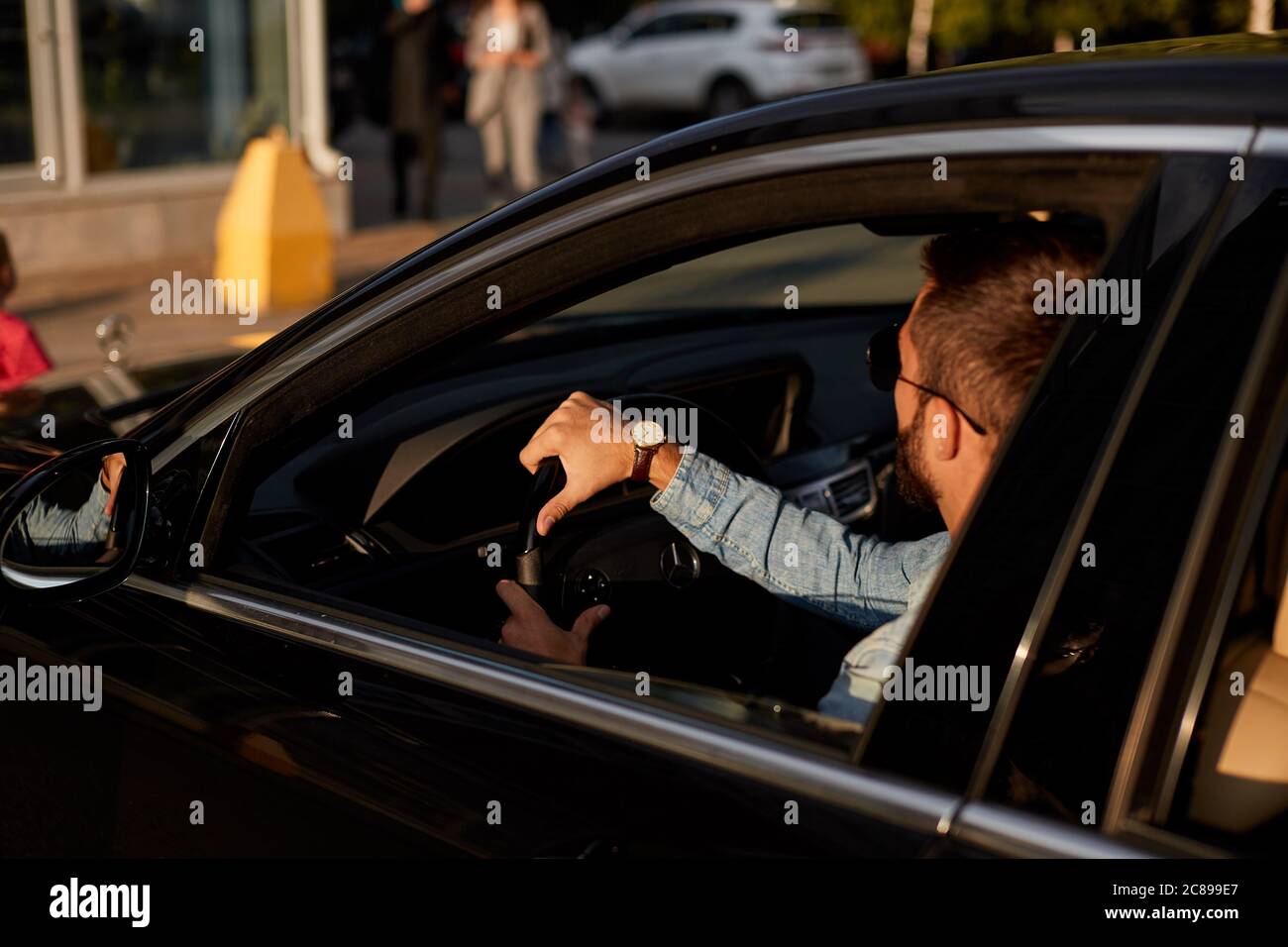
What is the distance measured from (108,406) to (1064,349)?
233 centimetres

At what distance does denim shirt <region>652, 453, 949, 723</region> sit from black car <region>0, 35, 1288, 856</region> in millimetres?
119

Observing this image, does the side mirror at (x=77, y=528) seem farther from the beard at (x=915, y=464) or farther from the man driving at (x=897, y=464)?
the beard at (x=915, y=464)

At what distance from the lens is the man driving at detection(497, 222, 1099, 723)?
1.74 metres

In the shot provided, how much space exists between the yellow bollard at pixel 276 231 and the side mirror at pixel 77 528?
7937 millimetres

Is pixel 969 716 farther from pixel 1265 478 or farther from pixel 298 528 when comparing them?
pixel 298 528

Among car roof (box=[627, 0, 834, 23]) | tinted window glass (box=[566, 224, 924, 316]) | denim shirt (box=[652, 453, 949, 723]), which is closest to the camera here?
denim shirt (box=[652, 453, 949, 723])

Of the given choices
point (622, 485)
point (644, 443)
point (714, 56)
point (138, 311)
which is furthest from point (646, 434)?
point (714, 56)

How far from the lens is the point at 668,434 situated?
255 centimetres

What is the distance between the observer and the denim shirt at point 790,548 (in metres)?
2.26

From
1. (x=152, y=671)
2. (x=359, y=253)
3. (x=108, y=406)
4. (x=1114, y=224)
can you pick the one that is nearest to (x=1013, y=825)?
(x=1114, y=224)

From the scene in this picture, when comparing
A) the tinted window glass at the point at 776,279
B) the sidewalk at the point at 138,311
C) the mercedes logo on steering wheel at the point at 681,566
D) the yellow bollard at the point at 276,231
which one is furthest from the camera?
the yellow bollard at the point at 276,231

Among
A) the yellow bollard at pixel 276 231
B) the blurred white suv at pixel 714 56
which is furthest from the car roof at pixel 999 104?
the blurred white suv at pixel 714 56

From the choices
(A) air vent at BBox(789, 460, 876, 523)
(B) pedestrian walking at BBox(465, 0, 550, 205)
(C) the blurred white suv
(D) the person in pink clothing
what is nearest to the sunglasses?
(A) air vent at BBox(789, 460, 876, 523)

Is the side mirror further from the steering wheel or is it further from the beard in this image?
the beard
